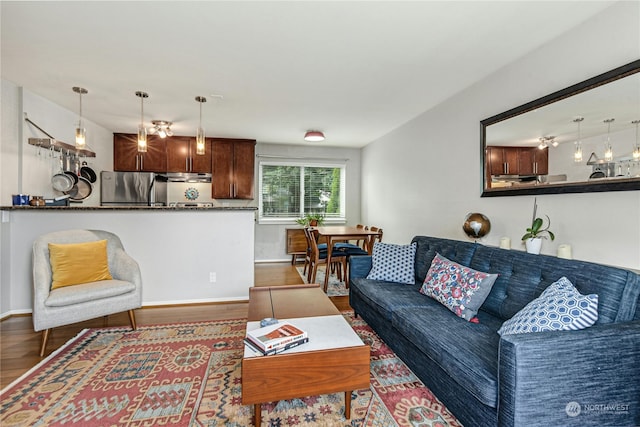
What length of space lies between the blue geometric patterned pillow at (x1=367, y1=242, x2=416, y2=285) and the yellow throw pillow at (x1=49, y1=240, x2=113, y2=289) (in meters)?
2.57

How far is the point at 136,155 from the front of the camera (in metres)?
5.37

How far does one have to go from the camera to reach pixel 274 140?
5.95 meters

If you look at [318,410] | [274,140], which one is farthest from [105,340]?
[274,140]

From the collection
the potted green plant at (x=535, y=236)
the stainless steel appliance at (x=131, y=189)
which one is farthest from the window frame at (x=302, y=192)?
the potted green plant at (x=535, y=236)

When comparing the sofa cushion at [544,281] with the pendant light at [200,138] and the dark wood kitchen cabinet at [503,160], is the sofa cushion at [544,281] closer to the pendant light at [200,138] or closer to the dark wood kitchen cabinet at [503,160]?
the dark wood kitchen cabinet at [503,160]

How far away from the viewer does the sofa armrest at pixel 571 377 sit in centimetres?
125

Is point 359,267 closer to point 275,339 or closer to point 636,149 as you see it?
point 275,339

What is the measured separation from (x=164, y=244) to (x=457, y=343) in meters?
3.21

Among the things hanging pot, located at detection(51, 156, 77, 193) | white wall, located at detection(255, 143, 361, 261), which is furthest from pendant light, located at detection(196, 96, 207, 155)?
white wall, located at detection(255, 143, 361, 261)

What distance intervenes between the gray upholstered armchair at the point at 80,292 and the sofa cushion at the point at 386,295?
2071 millimetres

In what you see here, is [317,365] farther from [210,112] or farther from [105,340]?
[210,112]

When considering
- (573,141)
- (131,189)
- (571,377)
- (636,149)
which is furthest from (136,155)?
(636,149)

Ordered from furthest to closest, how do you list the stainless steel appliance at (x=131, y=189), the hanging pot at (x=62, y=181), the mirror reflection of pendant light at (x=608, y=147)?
the stainless steel appliance at (x=131, y=189) → the hanging pot at (x=62, y=181) → the mirror reflection of pendant light at (x=608, y=147)

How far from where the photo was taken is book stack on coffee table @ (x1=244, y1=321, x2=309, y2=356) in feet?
5.13
